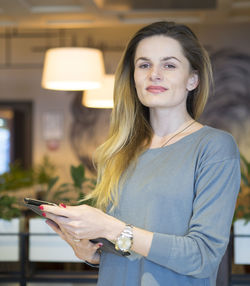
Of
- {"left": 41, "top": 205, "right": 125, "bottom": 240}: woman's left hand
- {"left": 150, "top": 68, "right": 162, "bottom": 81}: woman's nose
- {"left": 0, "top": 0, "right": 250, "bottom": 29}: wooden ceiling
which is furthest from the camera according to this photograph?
{"left": 0, "top": 0, "right": 250, "bottom": 29}: wooden ceiling

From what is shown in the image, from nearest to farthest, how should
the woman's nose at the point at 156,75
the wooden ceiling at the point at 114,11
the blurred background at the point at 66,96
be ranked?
the woman's nose at the point at 156,75 → the wooden ceiling at the point at 114,11 → the blurred background at the point at 66,96

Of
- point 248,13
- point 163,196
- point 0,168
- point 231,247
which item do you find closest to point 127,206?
point 163,196

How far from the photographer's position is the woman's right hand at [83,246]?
138cm

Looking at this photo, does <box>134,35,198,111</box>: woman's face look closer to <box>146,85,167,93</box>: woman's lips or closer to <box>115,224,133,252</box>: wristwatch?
<box>146,85,167,93</box>: woman's lips

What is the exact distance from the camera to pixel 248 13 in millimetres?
5969

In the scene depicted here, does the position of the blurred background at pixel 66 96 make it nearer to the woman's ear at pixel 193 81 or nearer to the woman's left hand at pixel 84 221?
the woman's ear at pixel 193 81

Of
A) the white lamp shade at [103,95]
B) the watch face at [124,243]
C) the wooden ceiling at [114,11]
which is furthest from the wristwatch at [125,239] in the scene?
the wooden ceiling at [114,11]

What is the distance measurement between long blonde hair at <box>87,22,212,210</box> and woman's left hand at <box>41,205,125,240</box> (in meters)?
0.18

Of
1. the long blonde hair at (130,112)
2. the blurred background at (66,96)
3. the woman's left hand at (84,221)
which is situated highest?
the long blonde hair at (130,112)

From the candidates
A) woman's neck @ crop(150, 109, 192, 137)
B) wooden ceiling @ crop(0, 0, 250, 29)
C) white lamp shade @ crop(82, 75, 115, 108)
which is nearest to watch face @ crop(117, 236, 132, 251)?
woman's neck @ crop(150, 109, 192, 137)

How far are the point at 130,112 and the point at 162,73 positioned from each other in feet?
0.79

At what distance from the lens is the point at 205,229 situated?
3.97 ft

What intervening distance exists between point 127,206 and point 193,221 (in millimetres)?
197

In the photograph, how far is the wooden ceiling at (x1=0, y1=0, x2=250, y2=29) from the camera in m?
5.31
